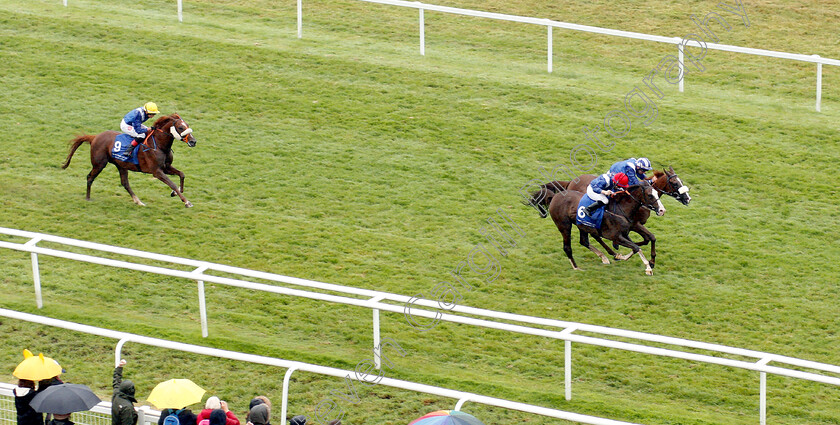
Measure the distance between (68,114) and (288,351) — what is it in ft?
21.1

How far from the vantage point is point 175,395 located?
287 inches

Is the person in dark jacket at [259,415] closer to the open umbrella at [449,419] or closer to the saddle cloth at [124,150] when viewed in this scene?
the open umbrella at [449,419]

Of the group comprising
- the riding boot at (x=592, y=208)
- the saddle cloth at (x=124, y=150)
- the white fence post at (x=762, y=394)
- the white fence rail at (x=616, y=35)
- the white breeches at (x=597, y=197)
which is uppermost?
the white fence rail at (x=616, y=35)

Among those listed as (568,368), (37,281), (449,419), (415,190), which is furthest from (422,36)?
(449,419)

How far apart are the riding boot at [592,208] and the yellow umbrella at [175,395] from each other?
5.18 m

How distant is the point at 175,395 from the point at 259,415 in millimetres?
662

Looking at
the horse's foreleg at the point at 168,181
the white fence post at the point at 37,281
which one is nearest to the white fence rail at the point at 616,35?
the horse's foreleg at the point at 168,181

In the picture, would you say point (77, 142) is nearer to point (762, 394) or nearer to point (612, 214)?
point (612, 214)

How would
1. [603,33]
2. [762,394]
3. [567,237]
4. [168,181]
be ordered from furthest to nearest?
[603,33]
[168,181]
[567,237]
[762,394]

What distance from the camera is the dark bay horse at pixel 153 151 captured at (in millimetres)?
12305

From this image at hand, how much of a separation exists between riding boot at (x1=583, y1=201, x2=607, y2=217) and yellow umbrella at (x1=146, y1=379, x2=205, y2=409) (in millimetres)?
5182

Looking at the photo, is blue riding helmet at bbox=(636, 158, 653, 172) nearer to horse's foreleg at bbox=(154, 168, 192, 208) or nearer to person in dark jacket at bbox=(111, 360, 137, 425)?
horse's foreleg at bbox=(154, 168, 192, 208)

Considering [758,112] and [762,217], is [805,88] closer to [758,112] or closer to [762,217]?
[758,112]

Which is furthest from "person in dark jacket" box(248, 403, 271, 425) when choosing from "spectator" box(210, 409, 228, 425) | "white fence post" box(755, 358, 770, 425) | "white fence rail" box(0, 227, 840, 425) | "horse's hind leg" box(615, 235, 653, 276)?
"horse's hind leg" box(615, 235, 653, 276)
